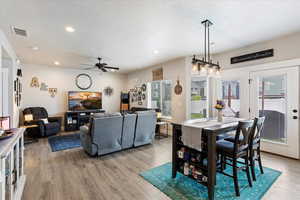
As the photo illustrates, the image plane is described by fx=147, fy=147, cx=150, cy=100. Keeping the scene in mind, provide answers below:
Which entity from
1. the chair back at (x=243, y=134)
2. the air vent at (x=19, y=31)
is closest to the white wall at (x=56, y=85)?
the air vent at (x=19, y=31)

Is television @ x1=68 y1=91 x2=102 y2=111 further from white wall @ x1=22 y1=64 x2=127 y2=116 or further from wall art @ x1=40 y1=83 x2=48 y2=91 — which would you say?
wall art @ x1=40 y1=83 x2=48 y2=91

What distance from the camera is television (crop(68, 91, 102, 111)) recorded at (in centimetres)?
630

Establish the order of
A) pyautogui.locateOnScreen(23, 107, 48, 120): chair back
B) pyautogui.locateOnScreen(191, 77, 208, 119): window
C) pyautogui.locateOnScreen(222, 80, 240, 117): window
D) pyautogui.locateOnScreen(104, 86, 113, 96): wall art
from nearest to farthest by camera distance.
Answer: pyautogui.locateOnScreen(222, 80, 240, 117): window → pyautogui.locateOnScreen(191, 77, 208, 119): window → pyautogui.locateOnScreen(23, 107, 48, 120): chair back → pyautogui.locateOnScreen(104, 86, 113, 96): wall art

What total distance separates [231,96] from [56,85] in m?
6.71

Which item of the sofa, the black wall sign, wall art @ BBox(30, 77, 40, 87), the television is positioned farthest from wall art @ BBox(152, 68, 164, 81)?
wall art @ BBox(30, 77, 40, 87)

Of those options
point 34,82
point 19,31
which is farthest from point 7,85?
point 34,82

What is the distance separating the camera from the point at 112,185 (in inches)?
91.0

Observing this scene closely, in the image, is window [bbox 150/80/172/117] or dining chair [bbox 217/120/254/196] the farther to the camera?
window [bbox 150/80/172/117]

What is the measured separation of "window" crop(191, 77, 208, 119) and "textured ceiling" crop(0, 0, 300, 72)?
1177 mm

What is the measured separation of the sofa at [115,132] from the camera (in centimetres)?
328

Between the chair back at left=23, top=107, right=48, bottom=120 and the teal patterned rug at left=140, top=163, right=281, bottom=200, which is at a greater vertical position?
the chair back at left=23, top=107, right=48, bottom=120

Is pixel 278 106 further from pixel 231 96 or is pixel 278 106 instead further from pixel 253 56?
pixel 253 56

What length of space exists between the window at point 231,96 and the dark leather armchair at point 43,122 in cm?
568

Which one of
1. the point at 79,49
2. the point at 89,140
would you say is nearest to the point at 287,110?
the point at 89,140
